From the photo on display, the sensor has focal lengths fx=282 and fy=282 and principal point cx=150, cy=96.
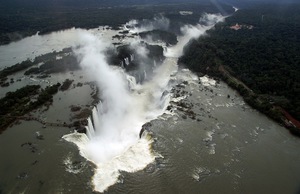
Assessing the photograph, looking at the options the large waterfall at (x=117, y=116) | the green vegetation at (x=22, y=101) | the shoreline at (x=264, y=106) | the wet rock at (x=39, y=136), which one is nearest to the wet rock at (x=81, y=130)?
the large waterfall at (x=117, y=116)

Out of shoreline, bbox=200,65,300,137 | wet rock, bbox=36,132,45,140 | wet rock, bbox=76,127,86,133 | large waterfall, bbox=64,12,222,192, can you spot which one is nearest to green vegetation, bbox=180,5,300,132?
shoreline, bbox=200,65,300,137

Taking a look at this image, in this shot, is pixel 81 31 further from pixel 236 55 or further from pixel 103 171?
pixel 103 171

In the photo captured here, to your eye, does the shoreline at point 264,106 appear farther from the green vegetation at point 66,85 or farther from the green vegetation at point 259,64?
the green vegetation at point 66,85

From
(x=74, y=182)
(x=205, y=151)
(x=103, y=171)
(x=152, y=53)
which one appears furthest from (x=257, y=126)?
(x=152, y=53)

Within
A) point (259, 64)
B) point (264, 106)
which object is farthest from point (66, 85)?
point (259, 64)

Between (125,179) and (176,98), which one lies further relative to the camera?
(176,98)

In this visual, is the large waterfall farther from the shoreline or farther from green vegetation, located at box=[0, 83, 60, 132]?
the shoreline

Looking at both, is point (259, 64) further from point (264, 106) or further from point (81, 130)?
point (81, 130)
